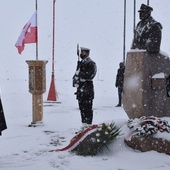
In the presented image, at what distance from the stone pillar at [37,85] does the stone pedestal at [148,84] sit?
2850 millimetres

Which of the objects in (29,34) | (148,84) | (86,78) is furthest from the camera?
(29,34)

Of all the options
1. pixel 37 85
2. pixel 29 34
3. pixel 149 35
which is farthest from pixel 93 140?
pixel 29 34

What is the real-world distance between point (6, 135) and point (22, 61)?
5111 cm

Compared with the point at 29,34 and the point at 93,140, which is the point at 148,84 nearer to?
the point at 93,140

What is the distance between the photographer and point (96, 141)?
17.1ft

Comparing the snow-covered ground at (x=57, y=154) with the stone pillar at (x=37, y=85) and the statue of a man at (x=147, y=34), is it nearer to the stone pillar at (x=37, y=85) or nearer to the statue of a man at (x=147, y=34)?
the stone pillar at (x=37, y=85)

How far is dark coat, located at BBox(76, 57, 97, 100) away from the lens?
7090mm

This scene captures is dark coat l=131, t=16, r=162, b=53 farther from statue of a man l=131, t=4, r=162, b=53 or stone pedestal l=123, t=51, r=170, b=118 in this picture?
stone pedestal l=123, t=51, r=170, b=118

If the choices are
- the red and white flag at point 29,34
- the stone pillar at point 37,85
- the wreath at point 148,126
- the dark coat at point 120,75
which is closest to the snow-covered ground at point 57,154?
the wreath at point 148,126

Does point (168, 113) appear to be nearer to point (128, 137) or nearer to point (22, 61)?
point (128, 137)

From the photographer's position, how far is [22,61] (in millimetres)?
57062

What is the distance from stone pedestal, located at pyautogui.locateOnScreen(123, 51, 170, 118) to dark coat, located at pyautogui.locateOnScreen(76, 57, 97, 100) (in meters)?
1.24

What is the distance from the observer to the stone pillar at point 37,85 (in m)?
8.18

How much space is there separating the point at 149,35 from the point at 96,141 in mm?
2037
